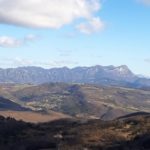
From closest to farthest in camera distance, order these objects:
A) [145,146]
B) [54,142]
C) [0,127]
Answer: [145,146], [54,142], [0,127]

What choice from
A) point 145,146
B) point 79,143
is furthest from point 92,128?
point 145,146

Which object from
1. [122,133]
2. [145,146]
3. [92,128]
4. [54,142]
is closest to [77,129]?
[92,128]

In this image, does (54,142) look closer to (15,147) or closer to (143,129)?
(15,147)

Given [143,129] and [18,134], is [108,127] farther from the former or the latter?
[18,134]

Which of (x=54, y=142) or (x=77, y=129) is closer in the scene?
(x=54, y=142)

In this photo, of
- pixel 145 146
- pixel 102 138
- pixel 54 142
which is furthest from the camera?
pixel 102 138

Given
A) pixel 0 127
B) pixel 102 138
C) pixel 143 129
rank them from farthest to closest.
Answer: pixel 0 127 → pixel 143 129 → pixel 102 138
